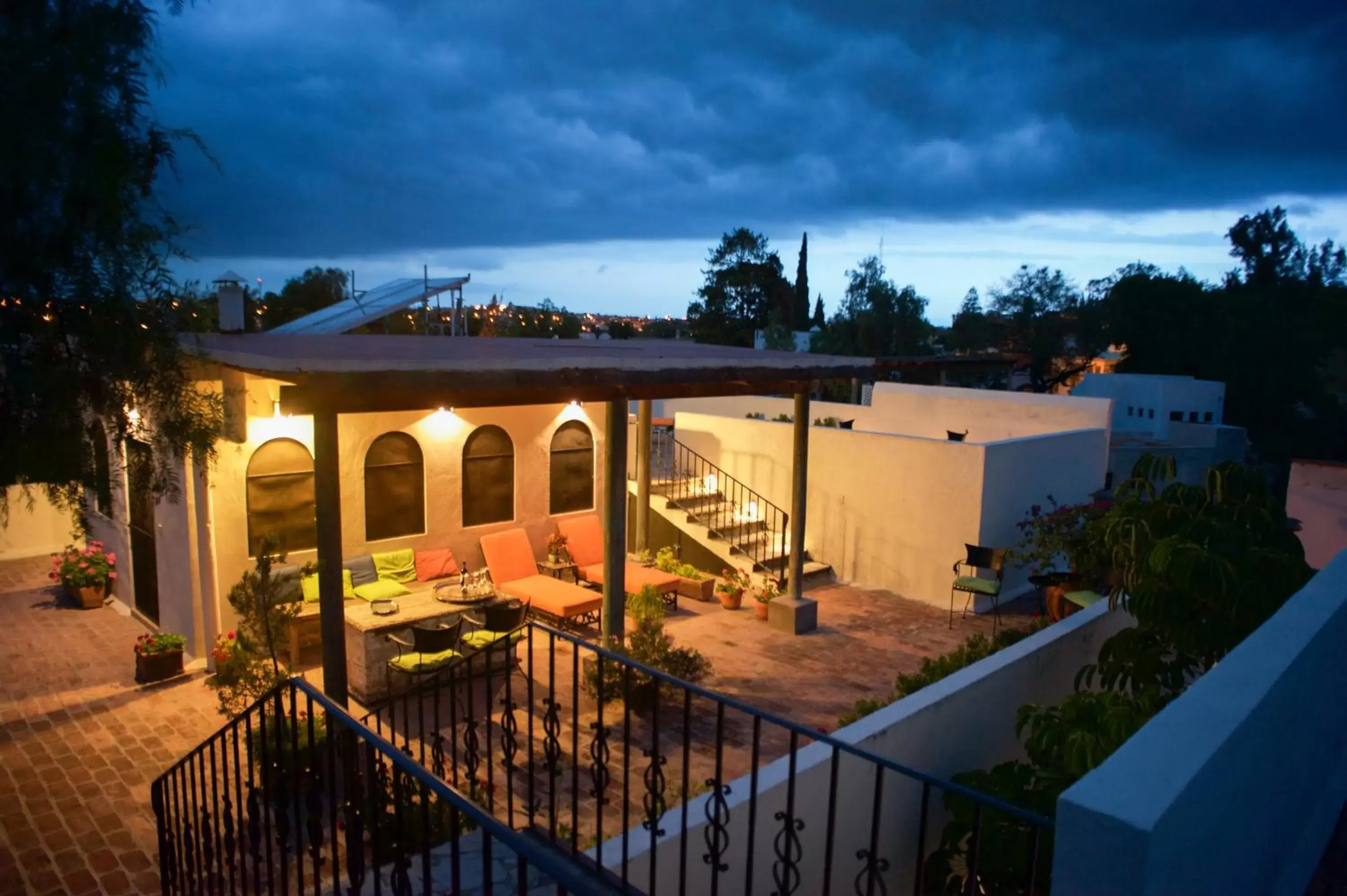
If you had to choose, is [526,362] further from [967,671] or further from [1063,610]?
[1063,610]

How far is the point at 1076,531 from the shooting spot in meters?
10.2

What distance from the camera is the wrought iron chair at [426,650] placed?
694 cm

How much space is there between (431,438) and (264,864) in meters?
5.66

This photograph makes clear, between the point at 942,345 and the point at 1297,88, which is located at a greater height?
the point at 1297,88

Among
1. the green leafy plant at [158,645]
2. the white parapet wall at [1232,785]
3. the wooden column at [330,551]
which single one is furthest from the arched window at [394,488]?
the white parapet wall at [1232,785]

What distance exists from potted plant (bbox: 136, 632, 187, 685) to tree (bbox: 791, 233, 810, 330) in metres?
37.4

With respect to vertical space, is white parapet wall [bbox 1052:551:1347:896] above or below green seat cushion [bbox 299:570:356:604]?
above

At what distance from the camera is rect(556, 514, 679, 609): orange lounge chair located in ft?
33.7

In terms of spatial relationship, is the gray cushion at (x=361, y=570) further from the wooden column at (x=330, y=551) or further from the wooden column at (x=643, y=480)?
the wooden column at (x=643, y=480)

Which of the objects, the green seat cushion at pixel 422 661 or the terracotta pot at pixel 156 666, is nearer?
the green seat cushion at pixel 422 661

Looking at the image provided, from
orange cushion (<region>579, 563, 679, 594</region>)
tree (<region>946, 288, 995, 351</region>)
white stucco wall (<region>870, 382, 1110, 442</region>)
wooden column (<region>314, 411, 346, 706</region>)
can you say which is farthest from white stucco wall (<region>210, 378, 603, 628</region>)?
tree (<region>946, 288, 995, 351</region>)

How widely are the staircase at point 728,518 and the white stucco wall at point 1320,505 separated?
9247 mm

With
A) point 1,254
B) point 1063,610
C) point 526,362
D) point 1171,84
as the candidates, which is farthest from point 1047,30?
point 1,254

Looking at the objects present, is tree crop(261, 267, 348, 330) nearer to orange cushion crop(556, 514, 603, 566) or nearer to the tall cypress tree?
orange cushion crop(556, 514, 603, 566)
